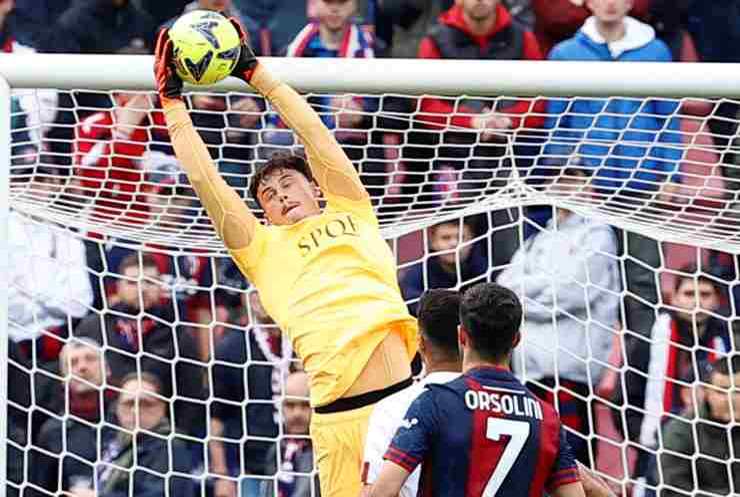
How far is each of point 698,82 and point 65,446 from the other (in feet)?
9.58

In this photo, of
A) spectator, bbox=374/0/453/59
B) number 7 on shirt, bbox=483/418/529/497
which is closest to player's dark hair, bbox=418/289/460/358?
number 7 on shirt, bbox=483/418/529/497

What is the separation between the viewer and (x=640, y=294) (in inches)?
282

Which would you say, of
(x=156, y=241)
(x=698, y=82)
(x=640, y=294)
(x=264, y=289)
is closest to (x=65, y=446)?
(x=156, y=241)

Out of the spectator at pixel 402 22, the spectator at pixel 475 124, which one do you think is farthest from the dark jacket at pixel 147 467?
the spectator at pixel 402 22

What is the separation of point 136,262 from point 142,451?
77cm

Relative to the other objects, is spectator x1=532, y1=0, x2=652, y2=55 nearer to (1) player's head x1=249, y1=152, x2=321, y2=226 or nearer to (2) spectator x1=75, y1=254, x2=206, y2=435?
(2) spectator x1=75, y1=254, x2=206, y2=435

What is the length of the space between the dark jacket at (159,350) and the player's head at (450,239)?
108cm

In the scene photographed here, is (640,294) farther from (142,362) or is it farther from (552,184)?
(142,362)

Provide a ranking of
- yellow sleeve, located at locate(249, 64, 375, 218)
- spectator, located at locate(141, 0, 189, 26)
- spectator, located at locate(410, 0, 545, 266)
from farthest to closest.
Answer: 1. spectator, located at locate(141, 0, 189, 26)
2. spectator, located at locate(410, 0, 545, 266)
3. yellow sleeve, located at locate(249, 64, 375, 218)

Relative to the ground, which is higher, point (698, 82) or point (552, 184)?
point (698, 82)

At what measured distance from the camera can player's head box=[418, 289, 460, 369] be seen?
471cm

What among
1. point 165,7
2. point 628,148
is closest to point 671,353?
point 628,148

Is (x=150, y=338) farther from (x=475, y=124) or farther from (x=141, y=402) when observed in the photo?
(x=475, y=124)

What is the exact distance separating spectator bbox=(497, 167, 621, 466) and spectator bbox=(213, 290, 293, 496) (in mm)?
980
